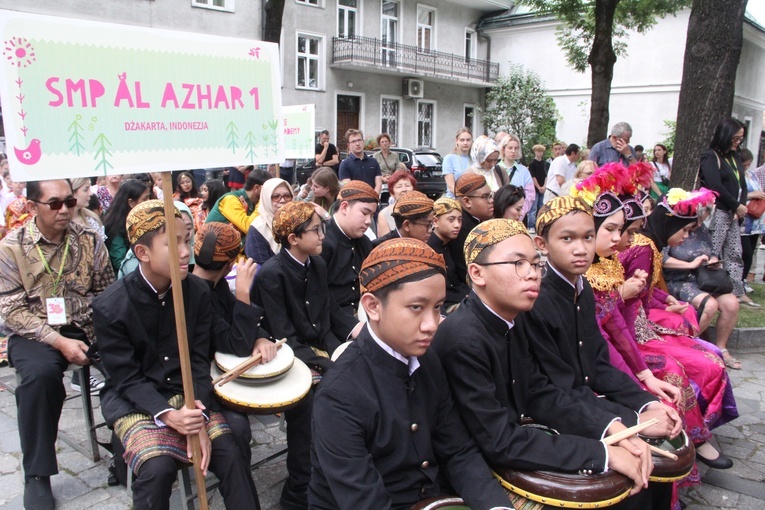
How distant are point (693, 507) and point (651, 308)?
157cm

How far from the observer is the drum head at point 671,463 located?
2.54 meters

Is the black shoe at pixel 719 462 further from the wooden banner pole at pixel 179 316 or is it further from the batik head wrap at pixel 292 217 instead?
the wooden banner pole at pixel 179 316

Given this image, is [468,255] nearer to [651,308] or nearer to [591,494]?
[591,494]

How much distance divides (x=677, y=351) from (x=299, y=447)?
8.30 feet

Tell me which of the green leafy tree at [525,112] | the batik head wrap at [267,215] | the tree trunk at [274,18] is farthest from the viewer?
the green leafy tree at [525,112]

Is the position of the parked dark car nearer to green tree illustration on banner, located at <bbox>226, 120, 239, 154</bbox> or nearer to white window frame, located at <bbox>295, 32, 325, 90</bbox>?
white window frame, located at <bbox>295, 32, 325, 90</bbox>

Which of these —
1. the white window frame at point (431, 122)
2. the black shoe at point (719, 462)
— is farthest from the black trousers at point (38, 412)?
the white window frame at point (431, 122)

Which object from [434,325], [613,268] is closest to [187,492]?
[434,325]

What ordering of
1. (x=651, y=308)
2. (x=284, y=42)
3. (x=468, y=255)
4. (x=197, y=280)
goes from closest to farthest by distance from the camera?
1. (x=468, y=255)
2. (x=197, y=280)
3. (x=651, y=308)
4. (x=284, y=42)

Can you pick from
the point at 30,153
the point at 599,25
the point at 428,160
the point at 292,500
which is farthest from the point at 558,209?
the point at 428,160

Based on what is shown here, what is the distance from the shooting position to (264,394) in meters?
3.14

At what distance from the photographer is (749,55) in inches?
1238

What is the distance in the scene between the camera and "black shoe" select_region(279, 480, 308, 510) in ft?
11.0

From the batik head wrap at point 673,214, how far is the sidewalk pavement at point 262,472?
1526 mm
